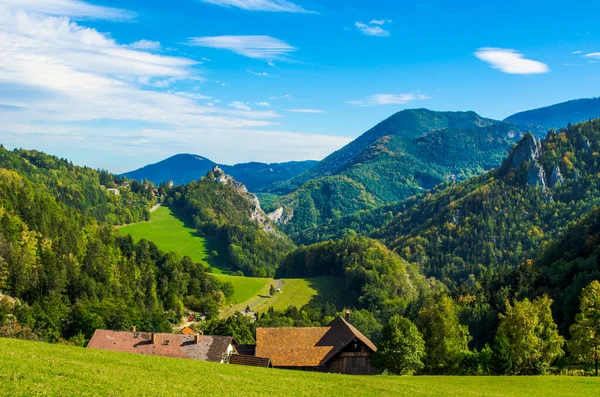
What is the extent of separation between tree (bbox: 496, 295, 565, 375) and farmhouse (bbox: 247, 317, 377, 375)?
52.8ft

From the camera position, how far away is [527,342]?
57250 millimetres

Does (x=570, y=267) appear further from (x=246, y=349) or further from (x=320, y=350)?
(x=246, y=349)

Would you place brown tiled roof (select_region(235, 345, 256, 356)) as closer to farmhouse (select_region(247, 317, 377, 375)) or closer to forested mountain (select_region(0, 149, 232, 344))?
farmhouse (select_region(247, 317, 377, 375))

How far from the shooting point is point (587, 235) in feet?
377

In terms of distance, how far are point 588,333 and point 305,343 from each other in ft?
106

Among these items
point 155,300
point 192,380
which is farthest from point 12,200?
point 192,380

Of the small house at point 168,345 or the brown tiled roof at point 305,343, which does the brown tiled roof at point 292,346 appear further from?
the small house at point 168,345

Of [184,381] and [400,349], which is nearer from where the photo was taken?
[184,381]

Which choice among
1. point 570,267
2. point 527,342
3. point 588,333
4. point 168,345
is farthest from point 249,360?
point 570,267

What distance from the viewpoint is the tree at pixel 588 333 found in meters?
54.2

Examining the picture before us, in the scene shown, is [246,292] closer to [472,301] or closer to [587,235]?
[472,301]

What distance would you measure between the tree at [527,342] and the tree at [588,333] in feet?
8.69

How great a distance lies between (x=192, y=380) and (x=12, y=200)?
10869 cm

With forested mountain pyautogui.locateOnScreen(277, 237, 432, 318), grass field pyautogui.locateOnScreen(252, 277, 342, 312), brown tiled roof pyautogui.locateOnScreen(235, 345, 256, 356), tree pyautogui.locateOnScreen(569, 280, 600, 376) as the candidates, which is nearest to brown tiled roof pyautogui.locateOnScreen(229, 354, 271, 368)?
brown tiled roof pyautogui.locateOnScreen(235, 345, 256, 356)
